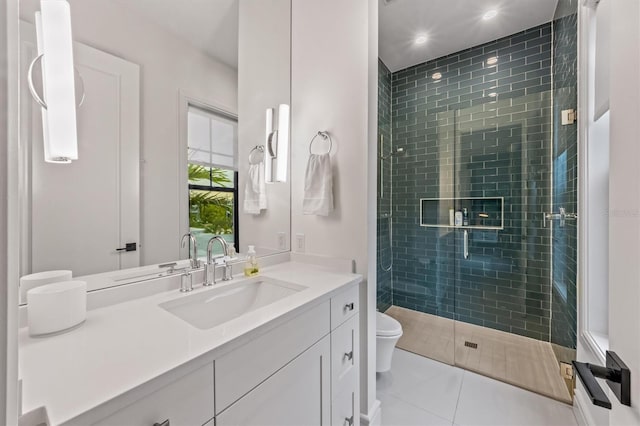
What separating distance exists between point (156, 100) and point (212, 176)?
0.41m

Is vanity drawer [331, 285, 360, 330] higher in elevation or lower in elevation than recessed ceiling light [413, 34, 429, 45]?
lower

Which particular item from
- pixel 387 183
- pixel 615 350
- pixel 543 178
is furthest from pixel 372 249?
pixel 543 178

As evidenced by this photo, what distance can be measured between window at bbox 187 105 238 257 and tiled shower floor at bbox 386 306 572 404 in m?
1.96

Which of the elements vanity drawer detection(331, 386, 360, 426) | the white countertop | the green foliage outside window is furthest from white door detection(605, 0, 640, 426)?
the green foliage outside window

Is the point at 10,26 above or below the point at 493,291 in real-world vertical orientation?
above

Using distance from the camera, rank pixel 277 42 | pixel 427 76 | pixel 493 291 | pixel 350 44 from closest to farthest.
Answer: pixel 350 44 → pixel 277 42 → pixel 493 291 → pixel 427 76

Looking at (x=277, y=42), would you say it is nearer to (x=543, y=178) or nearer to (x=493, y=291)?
(x=543, y=178)

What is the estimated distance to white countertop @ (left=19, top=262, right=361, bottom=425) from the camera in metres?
0.53

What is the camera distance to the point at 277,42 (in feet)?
5.72

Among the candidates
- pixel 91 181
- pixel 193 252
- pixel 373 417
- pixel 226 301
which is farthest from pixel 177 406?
pixel 373 417

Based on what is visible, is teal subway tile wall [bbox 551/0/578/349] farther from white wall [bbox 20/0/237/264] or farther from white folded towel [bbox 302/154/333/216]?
white wall [bbox 20/0/237/264]

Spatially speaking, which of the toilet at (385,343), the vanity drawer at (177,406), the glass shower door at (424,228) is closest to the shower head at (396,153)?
the glass shower door at (424,228)

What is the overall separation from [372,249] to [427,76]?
2339 millimetres

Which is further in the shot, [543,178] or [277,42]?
[543,178]
